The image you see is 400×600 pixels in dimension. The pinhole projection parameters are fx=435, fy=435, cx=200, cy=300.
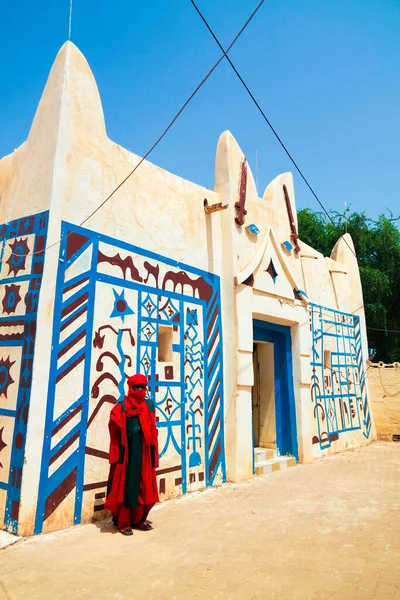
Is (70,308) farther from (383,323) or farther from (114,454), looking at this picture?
(383,323)

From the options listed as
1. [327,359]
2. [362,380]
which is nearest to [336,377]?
[327,359]

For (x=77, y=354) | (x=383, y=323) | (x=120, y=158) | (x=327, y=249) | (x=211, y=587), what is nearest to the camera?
(x=211, y=587)

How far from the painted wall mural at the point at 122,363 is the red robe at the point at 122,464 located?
0.49 meters

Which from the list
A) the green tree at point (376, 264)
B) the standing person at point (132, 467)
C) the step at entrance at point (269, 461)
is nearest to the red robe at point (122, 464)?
the standing person at point (132, 467)

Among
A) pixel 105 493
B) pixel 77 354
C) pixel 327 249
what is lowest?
pixel 105 493

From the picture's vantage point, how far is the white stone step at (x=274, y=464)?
7.13 meters

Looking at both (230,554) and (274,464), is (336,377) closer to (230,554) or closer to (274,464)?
(274,464)

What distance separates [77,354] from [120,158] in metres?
2.65

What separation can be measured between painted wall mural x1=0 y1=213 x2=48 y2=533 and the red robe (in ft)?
2.75

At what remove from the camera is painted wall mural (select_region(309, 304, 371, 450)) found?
9.33 metres

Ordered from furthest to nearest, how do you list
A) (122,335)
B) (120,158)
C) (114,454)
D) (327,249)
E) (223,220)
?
(327,249) < (223,220) < (120,158) < (122,335) < (114,454)

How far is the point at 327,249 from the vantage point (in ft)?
72.9

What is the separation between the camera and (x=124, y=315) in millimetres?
5301

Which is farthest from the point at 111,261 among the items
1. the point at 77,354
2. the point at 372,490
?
the point at 372,490
